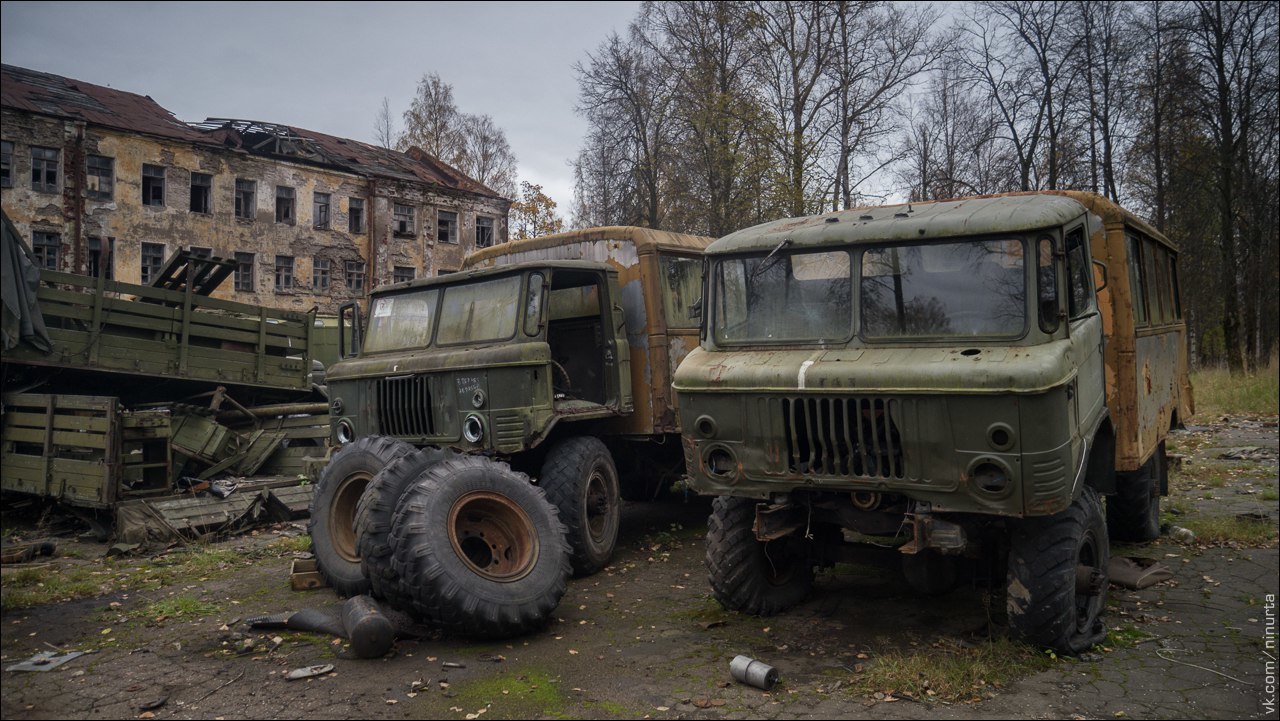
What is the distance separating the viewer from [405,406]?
7641mm

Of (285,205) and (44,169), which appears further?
(285,205)

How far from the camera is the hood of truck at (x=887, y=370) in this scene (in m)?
4.57

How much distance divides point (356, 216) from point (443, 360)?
2898 cm

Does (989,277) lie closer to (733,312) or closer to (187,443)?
(733,312)

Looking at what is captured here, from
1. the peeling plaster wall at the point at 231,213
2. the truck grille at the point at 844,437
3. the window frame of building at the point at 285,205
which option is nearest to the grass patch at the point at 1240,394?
the truck grille at the point at 844,437

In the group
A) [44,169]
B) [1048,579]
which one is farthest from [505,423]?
[44,169]

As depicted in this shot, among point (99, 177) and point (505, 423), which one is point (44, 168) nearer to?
point (99, 177)

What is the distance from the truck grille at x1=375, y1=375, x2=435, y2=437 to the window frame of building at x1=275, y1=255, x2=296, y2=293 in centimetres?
2663

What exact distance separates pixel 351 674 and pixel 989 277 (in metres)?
4.23

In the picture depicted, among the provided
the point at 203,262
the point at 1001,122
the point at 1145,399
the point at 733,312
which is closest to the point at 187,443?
the point at 203,262

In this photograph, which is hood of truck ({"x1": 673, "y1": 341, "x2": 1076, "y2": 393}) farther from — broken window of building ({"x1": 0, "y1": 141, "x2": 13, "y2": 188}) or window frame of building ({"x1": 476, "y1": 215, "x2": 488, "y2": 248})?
window frame of building ({"x1": 476, "y1": 215, "x2": 488, "y2": 248})

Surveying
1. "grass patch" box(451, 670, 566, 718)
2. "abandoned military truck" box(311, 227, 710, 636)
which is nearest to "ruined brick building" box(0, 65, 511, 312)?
"abandoned military truck" box(311, 227, 710, 636)

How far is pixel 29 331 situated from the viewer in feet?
33.4

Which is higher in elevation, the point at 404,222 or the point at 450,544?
the point at 404,222
